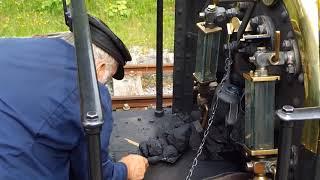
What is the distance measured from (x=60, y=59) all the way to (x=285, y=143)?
1086 millimetres

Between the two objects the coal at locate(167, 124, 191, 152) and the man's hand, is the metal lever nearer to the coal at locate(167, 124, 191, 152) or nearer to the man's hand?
the man's hand

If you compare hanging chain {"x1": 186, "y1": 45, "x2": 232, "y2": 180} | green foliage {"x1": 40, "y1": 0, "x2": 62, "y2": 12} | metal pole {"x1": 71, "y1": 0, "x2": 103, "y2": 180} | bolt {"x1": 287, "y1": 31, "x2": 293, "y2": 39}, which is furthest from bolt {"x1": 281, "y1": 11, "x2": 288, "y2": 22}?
green foliage {"x1": 40, "y1": 0, "x2": 62, "y2": 12}

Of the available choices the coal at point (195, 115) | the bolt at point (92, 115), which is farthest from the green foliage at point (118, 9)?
the bolt at point (92, 115)

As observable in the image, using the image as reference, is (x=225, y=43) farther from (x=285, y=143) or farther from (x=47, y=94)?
(x=285, y=143)

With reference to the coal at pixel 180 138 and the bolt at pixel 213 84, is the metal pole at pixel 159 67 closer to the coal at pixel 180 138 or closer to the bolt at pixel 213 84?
the coal at pixel 180 138

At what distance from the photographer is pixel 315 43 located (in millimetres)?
1823

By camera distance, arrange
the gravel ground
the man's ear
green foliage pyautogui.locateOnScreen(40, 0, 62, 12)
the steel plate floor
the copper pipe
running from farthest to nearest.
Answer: green foliage pyautogui.locateOnScreen(40, 0, 62, 12) → the gravel ground → the copper pipe → the steel plate floor → the man's ear

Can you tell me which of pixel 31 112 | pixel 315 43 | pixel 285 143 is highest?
pixel 315 43

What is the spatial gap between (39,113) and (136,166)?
27.0 inches

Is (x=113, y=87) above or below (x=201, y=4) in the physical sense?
below

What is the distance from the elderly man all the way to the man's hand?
13.3 inches

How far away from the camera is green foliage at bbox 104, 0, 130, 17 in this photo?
679 cm

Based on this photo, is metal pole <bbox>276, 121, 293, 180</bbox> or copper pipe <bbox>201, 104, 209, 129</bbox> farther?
copper pipe <bbox>201, 104, 209, 129</bbox>

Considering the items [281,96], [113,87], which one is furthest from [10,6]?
[281,96]
